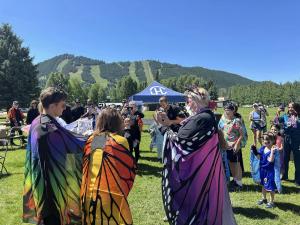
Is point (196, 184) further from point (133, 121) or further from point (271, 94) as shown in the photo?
point (271, 94)

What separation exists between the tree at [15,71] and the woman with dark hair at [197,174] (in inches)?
1690

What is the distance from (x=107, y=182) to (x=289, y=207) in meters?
5.06

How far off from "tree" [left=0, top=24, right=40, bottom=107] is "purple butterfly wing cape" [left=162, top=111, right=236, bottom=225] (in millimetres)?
42955

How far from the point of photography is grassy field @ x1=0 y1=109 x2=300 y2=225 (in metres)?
6.92

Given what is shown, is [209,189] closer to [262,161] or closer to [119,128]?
[119,128]

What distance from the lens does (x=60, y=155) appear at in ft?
14.0

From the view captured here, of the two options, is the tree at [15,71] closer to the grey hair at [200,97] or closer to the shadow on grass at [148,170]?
the shadow on grass at [148,170]

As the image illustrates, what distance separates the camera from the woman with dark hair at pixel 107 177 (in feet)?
12.3

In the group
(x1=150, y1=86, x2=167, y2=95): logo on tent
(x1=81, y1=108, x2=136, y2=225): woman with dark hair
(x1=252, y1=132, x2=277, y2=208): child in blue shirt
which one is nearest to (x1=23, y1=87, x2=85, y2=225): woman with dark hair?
(x1=81, y1=108, x2=136, y2=225): woman with dark hair

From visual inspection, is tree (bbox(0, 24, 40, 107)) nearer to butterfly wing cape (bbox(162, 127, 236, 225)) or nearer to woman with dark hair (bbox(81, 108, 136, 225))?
butterfly wing cape (bbox(162, 127, 236, 225))

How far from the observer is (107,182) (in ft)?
12.3

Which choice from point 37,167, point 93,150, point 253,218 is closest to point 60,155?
point 37,167

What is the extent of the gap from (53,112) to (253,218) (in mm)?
4262

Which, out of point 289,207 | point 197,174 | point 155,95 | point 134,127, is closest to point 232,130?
point 289,207
